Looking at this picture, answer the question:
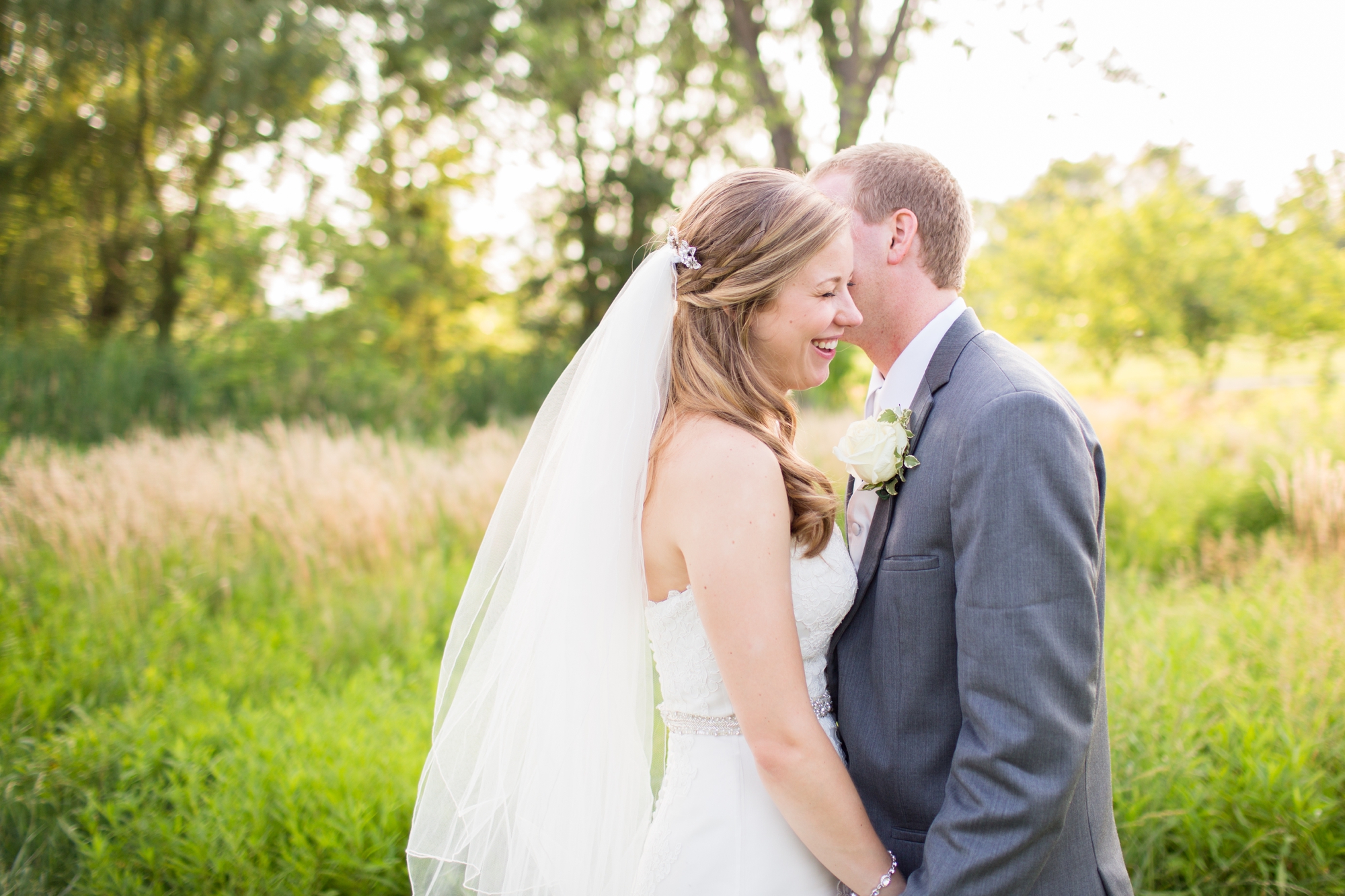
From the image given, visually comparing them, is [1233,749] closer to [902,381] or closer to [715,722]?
[902,381]

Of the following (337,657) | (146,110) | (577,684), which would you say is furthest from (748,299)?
(146,110)

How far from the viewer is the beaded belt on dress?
1926 mm

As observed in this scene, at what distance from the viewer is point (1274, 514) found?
6531mm

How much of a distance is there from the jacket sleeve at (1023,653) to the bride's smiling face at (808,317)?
1.90ft

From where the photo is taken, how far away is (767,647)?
164cm

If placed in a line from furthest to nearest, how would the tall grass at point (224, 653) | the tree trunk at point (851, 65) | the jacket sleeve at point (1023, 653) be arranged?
the tree trunk at point (851, 65) < the tall grass at point (224, 653) < the jacket sleeve at point (1023, 653)

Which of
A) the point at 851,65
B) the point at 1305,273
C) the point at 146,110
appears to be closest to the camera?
the point at 1305,273

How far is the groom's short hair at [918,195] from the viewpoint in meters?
2.05

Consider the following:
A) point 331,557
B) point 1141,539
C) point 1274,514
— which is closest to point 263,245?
point 331,557

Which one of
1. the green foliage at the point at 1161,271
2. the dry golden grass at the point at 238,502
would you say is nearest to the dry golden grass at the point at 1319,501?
the green foliage at the point at 1161,271

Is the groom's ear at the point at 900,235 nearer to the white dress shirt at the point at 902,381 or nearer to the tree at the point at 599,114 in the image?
the white dress shirt at the point at 902,381

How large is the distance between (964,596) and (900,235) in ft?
3.26

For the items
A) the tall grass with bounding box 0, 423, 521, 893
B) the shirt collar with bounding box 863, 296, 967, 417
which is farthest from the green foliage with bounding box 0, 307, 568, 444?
the shirt collar with bounding box 863, 296, 967, 417

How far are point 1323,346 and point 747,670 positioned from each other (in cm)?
1378
